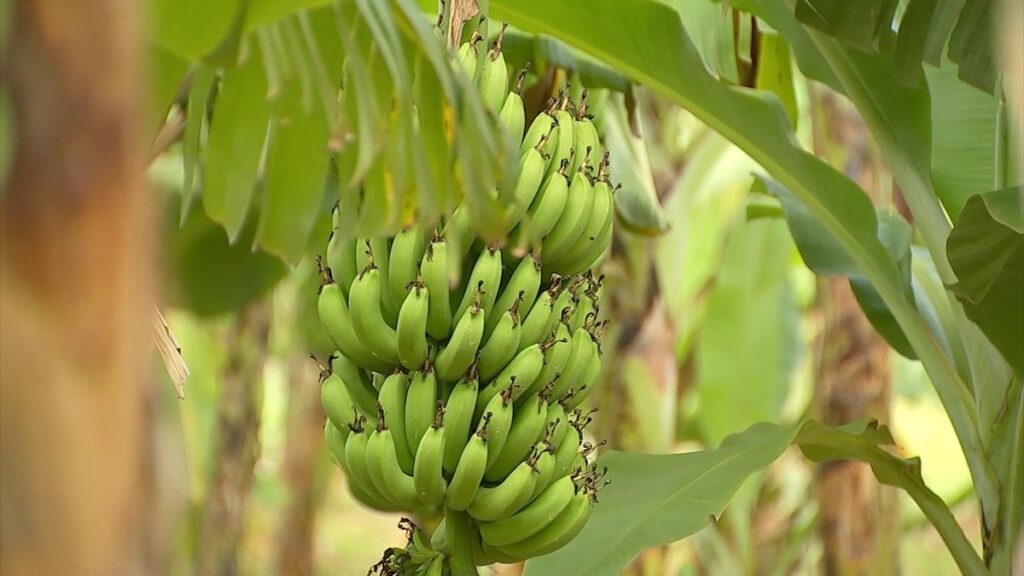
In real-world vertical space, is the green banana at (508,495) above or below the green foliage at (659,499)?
above

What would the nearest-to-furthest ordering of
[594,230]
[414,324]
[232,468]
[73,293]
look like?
1. [73,293]
2. [414,324]
3. [594,230]
4. [232,468]

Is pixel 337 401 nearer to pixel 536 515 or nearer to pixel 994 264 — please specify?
pixel 536 515

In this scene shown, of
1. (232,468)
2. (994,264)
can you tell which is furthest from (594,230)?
(232,468)

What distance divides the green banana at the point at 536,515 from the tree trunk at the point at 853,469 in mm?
1388

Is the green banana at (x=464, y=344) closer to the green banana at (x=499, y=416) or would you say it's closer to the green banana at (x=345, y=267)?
the green banana at (x=499, y=416)

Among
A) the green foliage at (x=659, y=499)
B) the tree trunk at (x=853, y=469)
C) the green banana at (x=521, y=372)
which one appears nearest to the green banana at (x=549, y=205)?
the green banana at (x=521, y=372)

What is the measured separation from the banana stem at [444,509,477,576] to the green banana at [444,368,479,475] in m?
0.07

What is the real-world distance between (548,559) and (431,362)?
15.4 inches

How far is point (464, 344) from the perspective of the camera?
1002mm

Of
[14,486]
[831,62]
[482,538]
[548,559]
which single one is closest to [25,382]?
[14,486]

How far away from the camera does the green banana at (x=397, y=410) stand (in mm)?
1028

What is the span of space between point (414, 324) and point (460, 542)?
0.23 meters

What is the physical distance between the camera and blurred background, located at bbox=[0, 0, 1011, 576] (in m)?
0.35

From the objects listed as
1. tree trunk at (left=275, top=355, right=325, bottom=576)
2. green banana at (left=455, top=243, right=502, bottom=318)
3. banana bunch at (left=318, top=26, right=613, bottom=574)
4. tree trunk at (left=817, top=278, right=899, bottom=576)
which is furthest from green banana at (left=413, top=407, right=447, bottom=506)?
tree trunk at (left=275, top=355, right=325, bottom=576)
